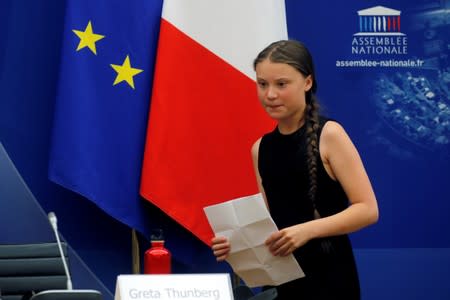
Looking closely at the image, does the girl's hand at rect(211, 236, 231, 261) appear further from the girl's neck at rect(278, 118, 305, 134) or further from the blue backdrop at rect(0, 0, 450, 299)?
the blue backdrop at rect(0, 0, 450, 299)

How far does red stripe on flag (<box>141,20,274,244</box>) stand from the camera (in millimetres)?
3854

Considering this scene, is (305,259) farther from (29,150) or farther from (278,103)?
(29,150)

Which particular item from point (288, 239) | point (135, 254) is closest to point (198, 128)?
point (135, 254)

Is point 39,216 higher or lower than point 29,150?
lower

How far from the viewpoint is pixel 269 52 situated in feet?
8.81

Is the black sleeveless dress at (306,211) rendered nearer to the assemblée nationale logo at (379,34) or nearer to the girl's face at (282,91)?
the girl's face at (282,91)

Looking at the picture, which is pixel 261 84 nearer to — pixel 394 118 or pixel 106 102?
pixel 106 102

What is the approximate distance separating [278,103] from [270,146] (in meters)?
0.17

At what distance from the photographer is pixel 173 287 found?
1988mm

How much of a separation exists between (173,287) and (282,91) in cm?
83

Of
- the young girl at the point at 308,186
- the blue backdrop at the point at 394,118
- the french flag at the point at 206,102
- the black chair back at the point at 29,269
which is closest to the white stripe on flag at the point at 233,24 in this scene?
the french flag at the point at 206,102


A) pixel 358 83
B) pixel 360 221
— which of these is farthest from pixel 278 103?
pixel 358 83

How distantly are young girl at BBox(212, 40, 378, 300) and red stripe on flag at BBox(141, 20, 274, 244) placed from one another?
1.19 meters

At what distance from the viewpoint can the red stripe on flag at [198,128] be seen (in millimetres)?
3854
